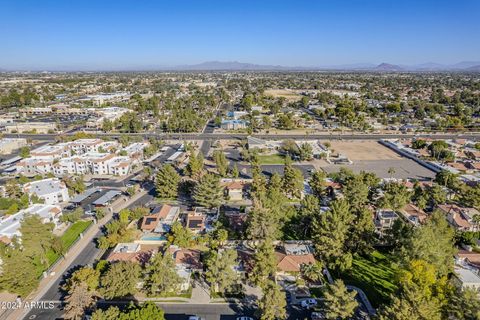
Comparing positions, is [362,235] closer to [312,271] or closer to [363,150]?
[312,271]

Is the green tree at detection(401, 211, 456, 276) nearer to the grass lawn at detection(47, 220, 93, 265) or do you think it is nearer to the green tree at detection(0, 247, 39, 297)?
the green tree at detection(0, 247, 39, 297)

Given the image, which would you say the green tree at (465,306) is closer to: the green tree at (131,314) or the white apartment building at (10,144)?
the green tree at (131,314)

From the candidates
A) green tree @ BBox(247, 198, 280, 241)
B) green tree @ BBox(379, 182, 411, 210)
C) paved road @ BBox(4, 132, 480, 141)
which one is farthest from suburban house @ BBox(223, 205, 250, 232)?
paved road @ BBox(4, 132, 480, 141)

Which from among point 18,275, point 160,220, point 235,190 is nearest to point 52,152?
point 160,220

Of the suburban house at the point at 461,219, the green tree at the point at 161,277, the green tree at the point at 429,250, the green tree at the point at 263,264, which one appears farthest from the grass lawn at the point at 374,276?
the green tree at the point at 161,277

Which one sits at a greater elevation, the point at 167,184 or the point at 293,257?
the point at 167,184

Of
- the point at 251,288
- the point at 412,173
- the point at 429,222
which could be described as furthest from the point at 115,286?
the point at 412,173
